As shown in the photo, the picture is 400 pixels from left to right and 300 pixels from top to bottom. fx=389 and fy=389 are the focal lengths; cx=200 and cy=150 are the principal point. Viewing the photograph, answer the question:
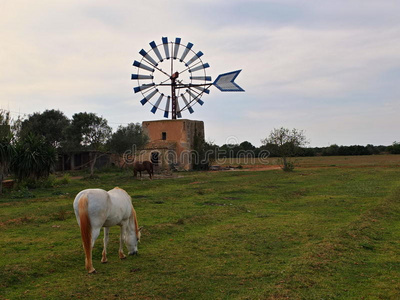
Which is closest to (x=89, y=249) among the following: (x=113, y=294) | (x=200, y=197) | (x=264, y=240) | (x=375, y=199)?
(x=113, y=294)

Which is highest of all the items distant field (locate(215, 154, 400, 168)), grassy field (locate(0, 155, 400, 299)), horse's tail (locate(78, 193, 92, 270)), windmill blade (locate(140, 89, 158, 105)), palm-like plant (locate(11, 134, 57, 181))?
windmill blade (locate(140, 89, 158, 105))

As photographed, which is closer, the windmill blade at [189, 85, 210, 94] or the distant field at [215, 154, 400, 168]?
the windmill blade at [189, 85, 210, 94]

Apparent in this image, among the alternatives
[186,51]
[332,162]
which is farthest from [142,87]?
[332,162]

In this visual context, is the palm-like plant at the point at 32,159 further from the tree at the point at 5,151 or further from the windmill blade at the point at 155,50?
the windmill blade at the point at 155,50

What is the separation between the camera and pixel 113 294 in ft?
19.0

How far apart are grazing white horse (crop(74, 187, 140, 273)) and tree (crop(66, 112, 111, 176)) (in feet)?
79.1

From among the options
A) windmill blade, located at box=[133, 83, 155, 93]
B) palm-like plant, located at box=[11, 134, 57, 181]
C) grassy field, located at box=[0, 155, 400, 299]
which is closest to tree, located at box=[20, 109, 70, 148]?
windmill blade, located at box=[133, 83, 155, 93]

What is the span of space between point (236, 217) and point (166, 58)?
1225 inches

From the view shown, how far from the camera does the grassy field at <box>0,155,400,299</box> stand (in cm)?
604

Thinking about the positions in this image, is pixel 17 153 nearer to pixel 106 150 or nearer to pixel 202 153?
pixel 106 150

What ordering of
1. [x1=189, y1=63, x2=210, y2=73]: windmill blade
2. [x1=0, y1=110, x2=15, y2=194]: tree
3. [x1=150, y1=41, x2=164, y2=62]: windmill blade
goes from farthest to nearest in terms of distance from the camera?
[x1=189, y1=63, x2=210, y2=73]: windmill blade
[x1=150, y1=41, x2=164, y2=62]: windmill blade
[x1=0, y1=110, x2=15, y2=194]: tree

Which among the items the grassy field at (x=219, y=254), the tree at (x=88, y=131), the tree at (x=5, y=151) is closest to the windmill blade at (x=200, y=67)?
the tree at (x=88, y=131)

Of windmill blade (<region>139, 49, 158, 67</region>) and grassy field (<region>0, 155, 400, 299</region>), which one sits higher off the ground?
windmill blade (<region>139, 49, 158, 67</region>)

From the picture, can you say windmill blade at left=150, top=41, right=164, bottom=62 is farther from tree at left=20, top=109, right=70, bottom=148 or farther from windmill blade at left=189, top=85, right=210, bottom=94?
tree at left=20, top=109, right=70, bottom=148
